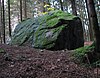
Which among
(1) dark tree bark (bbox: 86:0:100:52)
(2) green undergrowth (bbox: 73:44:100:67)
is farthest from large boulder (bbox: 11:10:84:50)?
(1) dark tree bark (bbox: 86:0:100:52)

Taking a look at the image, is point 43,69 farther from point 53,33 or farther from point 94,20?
point 53,33

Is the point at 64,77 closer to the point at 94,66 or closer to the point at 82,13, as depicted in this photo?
the point at 94,66

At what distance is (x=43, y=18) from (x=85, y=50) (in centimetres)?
632

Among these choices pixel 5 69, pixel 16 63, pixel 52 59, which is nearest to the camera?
pixel 5 69

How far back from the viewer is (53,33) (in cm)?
1072

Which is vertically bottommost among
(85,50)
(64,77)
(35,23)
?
(64,77)

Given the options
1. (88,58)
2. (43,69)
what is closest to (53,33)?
(88,58)

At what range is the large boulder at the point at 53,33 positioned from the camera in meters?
10.5

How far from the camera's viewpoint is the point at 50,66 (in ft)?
20.8

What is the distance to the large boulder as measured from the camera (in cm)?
1052

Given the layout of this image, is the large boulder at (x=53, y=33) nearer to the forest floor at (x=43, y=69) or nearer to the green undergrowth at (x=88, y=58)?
the forest floor at (x=43, y=69)

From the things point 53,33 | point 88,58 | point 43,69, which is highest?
point 53,33

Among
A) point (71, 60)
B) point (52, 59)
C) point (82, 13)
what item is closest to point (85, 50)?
point (71, 60)

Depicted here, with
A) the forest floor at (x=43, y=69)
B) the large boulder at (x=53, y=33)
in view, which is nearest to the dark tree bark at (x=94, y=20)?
the forest floor at (x=43, y=69)
